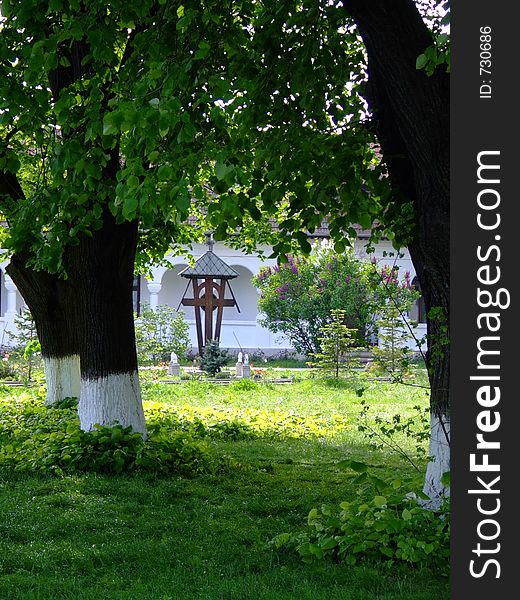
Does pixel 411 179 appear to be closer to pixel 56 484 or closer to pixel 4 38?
pixel 4 38

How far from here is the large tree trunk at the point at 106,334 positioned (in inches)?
321

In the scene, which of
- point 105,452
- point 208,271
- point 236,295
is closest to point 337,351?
point 208,271

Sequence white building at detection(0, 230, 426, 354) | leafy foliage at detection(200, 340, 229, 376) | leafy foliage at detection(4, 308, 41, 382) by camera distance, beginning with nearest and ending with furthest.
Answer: leafy foliage at detection(4, 308, 41, 382), leafy foliage at detection(200, 340, 229, 376), white building at detection(0, 230, 426, 354)

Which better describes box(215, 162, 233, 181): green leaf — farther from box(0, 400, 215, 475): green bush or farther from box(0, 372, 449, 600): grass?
box(0, 400, 215, 475): green bush

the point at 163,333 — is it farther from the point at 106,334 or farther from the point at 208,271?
the point at 106,334

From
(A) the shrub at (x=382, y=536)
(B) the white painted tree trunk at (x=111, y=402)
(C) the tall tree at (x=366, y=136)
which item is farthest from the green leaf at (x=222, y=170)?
(B) the white painted tree trunk at (x=111, y=402)

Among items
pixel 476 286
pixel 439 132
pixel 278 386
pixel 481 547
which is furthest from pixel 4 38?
pixel 278 386

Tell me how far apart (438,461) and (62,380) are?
6930mm

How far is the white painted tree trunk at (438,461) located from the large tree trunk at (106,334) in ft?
12.0

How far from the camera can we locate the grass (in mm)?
4449

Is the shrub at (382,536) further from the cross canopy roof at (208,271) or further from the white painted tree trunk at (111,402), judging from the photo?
the cross canopy roof at (208,271)

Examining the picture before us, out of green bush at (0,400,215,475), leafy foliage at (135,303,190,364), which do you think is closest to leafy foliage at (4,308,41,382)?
leafy foliage at (135,303,190,364)

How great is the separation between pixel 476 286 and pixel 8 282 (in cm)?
2561

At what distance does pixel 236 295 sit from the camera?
2977 cm
